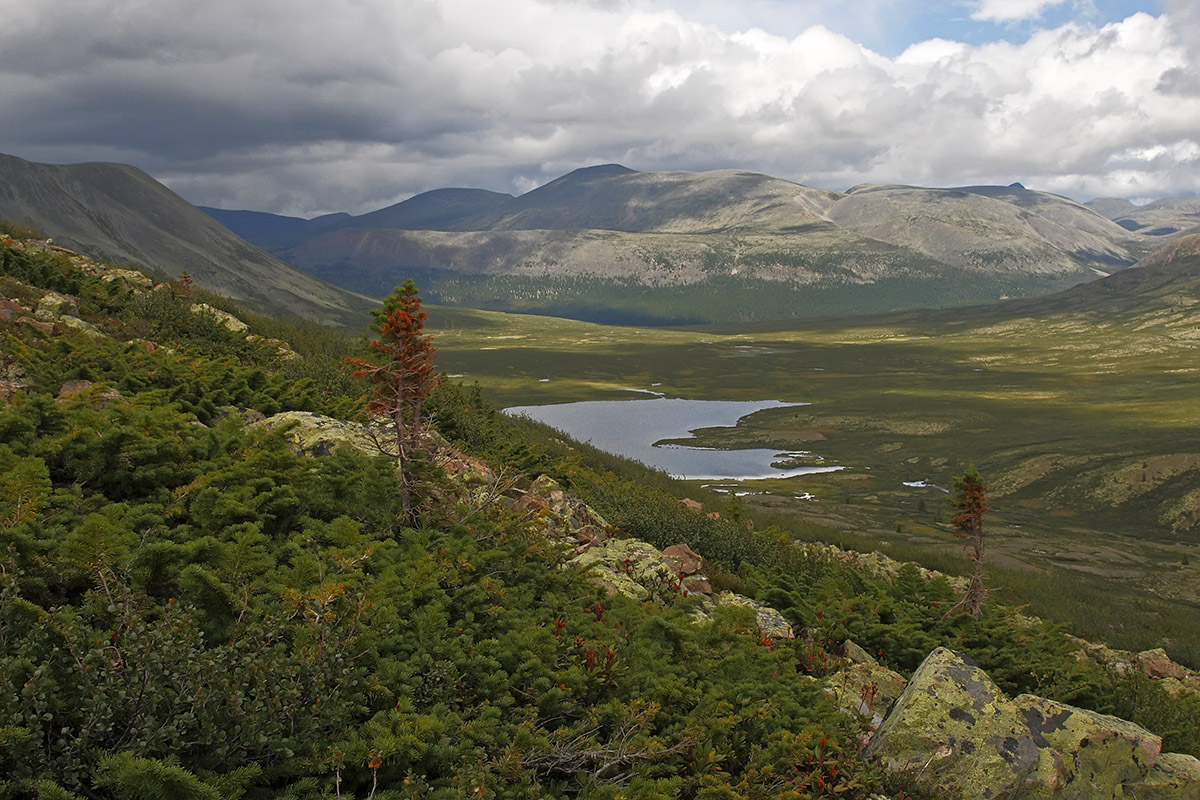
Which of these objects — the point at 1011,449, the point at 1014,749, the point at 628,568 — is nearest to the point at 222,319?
the point at 628,568

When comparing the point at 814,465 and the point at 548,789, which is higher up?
the point at 548,789

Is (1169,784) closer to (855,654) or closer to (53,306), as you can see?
(855,654)

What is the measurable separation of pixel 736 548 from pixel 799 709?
14.2 metres

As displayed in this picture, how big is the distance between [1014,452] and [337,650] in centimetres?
9418

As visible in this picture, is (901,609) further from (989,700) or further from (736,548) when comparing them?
(989,700)

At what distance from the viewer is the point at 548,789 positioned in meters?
7.73

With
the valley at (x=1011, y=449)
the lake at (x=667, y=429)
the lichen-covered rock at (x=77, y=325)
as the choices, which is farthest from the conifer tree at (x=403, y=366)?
the lake at (x=667, y=429)

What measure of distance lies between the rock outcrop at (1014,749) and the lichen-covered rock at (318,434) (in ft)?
37.4

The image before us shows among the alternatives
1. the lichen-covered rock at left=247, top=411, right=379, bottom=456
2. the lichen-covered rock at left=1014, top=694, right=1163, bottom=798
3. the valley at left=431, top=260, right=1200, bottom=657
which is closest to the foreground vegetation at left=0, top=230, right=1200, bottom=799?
the lichen-covered rock at left=247, top=411, right=379, bottom=456

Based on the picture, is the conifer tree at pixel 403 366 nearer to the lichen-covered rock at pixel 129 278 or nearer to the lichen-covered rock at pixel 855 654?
the lichen-covered rock at pixel 855 654

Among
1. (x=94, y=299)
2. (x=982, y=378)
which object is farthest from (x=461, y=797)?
(x=982, y=378)

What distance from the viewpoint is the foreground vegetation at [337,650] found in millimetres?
6117

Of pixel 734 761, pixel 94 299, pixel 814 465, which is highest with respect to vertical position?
pixel 94 299

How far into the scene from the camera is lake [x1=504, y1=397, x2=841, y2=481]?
86.8 metres
